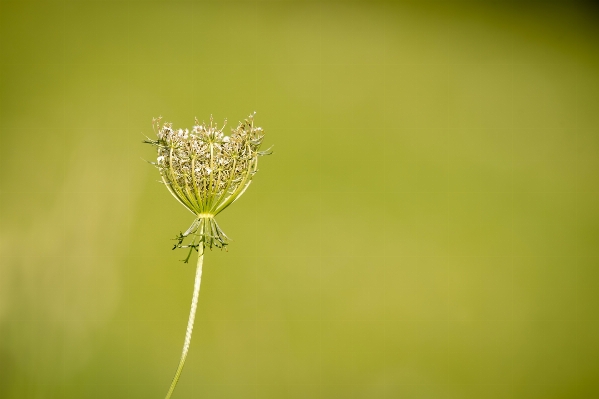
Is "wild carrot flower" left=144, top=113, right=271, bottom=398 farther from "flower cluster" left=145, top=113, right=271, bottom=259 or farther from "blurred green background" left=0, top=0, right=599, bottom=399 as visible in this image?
"blurred green background" left=0, top=0, right=599, bottom=399

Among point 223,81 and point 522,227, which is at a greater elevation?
point 223,81

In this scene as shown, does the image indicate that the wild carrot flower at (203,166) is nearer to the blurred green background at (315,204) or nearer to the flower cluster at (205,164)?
the flower cluster at (205,164)

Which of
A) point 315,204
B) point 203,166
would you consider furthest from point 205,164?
point 315,204

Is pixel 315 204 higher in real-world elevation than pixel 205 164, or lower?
higher

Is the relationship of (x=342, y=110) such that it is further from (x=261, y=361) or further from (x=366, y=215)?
(x=261, y=361)

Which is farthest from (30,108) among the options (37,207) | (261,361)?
(261,361)

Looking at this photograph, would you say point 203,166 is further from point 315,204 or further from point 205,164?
point 315,204

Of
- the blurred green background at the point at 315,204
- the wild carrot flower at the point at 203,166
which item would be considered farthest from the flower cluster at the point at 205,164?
A: the blurred green background at the point at 315,204

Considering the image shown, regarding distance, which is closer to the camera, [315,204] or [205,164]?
[205,164]
